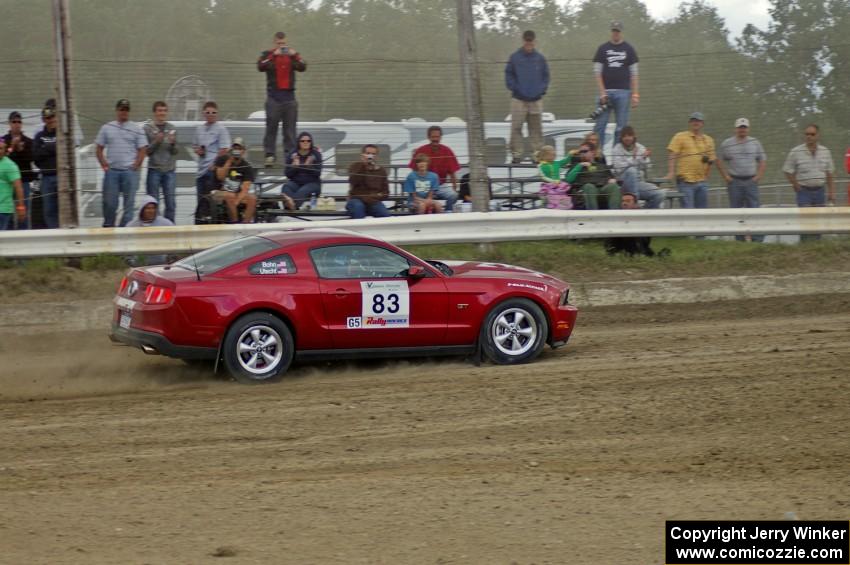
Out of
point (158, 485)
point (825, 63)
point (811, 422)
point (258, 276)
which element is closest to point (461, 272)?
point (258, 276)

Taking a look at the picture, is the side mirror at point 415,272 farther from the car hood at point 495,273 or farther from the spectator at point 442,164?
the spectator at point 442,164

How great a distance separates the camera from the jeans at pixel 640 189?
49.0 ft

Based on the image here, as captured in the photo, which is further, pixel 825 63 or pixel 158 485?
pixel 825 63

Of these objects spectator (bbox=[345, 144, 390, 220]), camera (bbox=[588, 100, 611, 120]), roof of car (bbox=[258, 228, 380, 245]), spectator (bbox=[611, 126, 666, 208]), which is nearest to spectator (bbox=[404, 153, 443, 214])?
spectator (bbox=[345, 144, 390, 220])

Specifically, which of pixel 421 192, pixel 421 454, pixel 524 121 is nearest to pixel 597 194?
pixel 524 121

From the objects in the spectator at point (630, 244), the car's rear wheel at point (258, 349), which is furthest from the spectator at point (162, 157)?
the spectator at point (630, 244)

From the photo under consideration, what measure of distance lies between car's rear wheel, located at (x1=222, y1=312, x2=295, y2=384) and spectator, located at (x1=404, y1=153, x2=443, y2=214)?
5.09 meters

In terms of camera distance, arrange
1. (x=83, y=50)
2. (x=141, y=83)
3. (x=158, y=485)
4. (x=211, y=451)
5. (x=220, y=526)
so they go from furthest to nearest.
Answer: (x=83, y=50) < (x=141, y=83) < (x=211, y=451) < (x=158, y=485) < (x=220, y=526)

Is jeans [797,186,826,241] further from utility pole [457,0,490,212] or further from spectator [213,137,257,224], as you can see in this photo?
spectator [213,137,257,224]

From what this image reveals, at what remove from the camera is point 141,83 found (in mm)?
14469

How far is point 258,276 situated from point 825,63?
9.33 metres

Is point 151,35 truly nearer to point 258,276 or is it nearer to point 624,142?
point 624,142

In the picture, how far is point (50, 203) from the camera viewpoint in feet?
44.9

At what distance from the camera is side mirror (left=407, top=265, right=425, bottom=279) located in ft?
33.1
